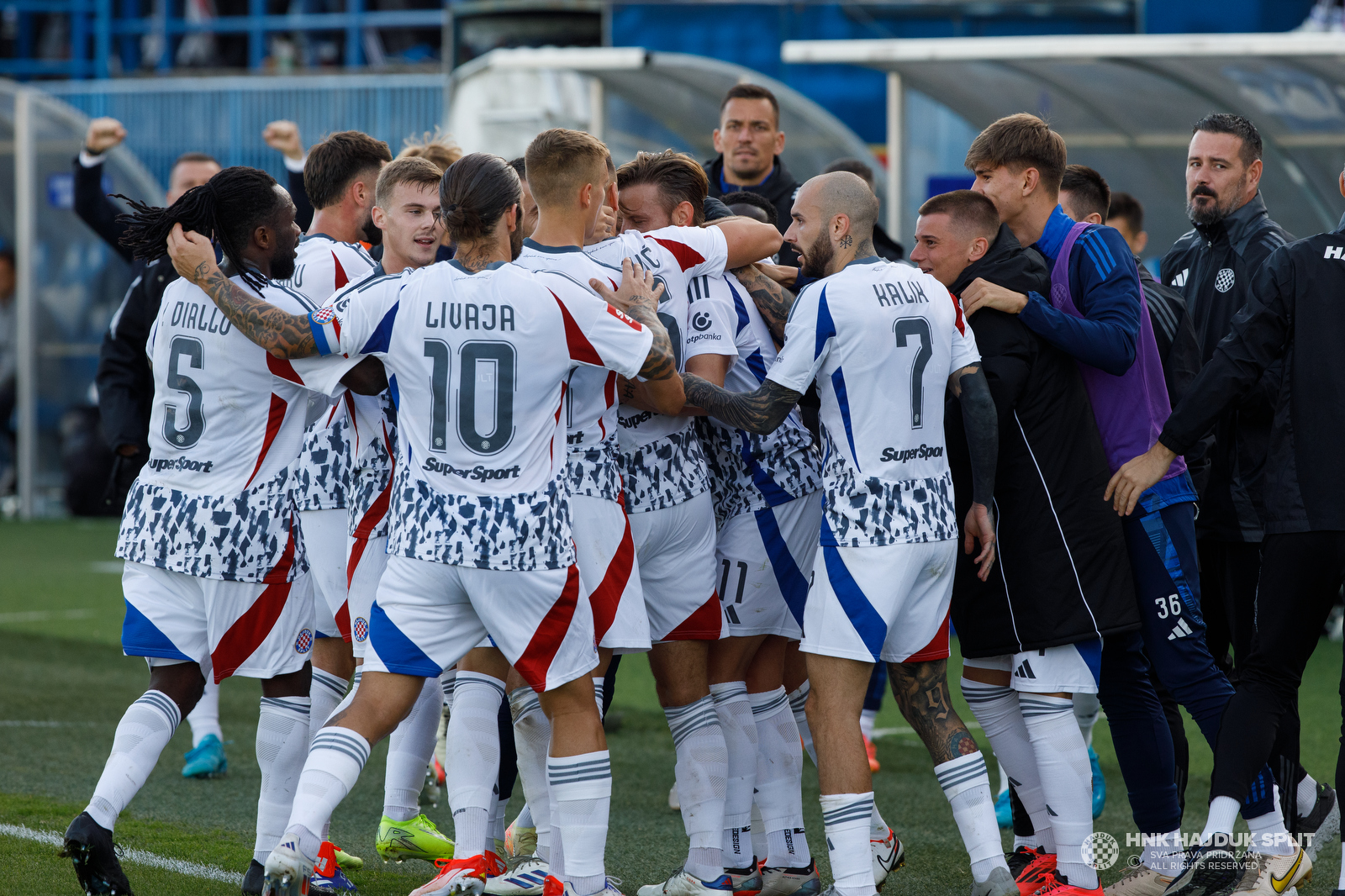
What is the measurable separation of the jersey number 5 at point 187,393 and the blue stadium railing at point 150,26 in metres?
19.8

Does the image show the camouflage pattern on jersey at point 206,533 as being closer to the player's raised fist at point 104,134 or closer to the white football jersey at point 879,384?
the white football jersey at point 879,384

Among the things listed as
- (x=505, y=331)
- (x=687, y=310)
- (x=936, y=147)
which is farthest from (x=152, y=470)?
(x=936, y=147)

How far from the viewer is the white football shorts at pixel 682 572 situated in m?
4.56

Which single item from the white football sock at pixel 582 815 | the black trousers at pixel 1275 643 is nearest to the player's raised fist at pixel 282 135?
the white football sock at pixel 582 815

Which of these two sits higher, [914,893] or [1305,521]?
[1305,521]

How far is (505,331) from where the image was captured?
3.95 m

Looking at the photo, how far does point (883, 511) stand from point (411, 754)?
1764mm

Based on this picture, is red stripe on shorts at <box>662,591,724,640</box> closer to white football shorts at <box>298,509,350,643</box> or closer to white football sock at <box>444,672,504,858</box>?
white football sock at <box>444,672,504,858</box>

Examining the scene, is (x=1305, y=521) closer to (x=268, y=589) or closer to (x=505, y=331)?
(x=505, y=331)

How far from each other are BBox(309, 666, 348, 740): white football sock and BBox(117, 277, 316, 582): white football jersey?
692mm

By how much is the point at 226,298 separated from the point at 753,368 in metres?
1.66

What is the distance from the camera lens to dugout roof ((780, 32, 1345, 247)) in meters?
9.55

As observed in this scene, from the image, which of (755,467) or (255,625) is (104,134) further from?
(755,467)

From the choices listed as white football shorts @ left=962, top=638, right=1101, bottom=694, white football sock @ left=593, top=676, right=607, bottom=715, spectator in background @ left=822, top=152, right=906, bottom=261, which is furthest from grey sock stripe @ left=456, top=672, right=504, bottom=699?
spectator in background @ left=822, top=152, right=906, bottom=261
